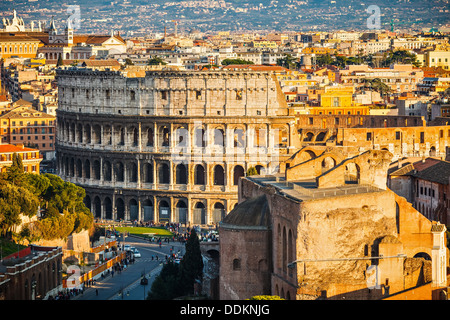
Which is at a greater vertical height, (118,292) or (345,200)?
(345,200)

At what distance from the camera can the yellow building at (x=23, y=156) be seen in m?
136

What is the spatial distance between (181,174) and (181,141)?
327 cm

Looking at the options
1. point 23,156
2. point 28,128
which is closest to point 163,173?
point 23,156

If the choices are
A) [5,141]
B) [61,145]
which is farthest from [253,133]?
[5,141]

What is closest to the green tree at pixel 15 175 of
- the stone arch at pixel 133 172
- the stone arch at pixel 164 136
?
the stone arch at pixel 164 136

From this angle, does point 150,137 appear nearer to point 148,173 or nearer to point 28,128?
point 148,173

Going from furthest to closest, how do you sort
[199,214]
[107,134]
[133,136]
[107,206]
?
[107,134] → [107,206] → [133,136] → [199,214]

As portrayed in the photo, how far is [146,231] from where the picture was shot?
124625 mm

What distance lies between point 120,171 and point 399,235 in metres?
61.2

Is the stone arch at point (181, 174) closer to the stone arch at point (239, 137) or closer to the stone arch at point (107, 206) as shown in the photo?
the stone arch at point (239, 137)

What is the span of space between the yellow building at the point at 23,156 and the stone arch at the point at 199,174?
1682cm

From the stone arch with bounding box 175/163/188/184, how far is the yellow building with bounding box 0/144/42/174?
49.6 feet
